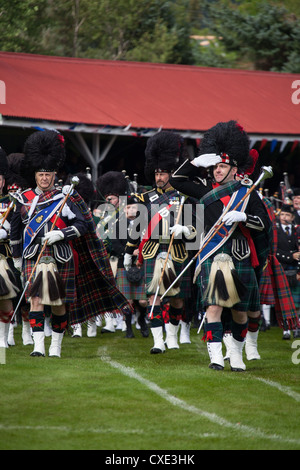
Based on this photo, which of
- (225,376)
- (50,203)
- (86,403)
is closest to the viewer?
(86,403)

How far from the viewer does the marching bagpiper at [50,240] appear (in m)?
8.55

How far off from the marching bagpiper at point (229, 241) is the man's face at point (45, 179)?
141 cm

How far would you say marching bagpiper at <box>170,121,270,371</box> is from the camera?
26.1 feet

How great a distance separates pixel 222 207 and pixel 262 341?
3611mm

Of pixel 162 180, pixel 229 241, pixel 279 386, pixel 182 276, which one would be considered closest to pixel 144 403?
pixel 279 386

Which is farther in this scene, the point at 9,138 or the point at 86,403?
the point at 9,138

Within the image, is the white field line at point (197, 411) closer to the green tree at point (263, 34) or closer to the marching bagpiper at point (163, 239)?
the marching bagpiper at point (163, 239)

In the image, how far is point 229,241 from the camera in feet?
26.7

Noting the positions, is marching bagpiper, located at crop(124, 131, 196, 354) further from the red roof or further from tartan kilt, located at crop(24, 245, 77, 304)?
the red roof

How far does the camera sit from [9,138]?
1939 cm

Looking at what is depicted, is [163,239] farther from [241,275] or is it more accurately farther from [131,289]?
[131,289]

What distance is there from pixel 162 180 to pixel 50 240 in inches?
73.0

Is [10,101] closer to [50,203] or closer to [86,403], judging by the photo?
[50,203]
